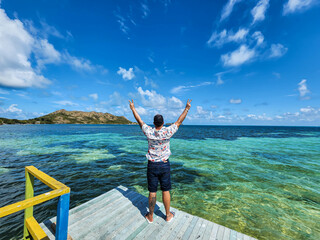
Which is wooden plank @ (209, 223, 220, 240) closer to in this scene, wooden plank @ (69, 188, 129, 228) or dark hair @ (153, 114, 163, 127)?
dark hair @ (153, 114, 163, 127)

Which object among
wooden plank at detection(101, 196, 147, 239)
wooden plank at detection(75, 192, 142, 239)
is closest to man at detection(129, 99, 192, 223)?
wooden plank at detection(101, 196, 147, 239)

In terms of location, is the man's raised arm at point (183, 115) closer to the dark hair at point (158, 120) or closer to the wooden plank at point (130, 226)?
the dark hair at point (158, 120)

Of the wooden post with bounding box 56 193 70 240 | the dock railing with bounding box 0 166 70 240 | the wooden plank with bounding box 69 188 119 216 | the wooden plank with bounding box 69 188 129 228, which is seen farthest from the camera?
the wooden plank with bounding box 69 188 119 216

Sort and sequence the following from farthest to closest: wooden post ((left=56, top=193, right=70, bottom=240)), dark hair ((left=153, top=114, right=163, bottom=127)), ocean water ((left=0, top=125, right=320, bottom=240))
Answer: ocean water ((left=0, top=125, right=320, bottom=240)) → dark hair ((left=153, top=114, right=163, bottom=127)) → wooden post ((left=56, top=193, right=70, bottom=240))

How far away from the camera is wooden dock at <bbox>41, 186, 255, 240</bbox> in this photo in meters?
4.58

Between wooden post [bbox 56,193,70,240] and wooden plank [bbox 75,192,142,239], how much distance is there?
191 cm

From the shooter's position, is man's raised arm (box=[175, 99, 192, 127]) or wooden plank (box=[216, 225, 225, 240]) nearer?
wooden plank (box=[216, 225, 225, 240])

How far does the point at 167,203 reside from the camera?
4988 mm

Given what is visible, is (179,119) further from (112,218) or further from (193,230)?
(112,218)

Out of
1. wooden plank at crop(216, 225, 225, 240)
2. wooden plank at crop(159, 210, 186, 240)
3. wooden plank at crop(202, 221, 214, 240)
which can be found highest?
wooden plank at crop(159, 210, 186, 240)

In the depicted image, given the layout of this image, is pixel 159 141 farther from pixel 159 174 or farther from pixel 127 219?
pixel 127 219

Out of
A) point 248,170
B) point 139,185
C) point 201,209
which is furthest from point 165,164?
point 248,170

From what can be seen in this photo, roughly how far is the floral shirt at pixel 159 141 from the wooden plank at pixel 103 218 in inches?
113

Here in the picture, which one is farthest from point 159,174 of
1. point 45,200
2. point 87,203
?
point 87,203
